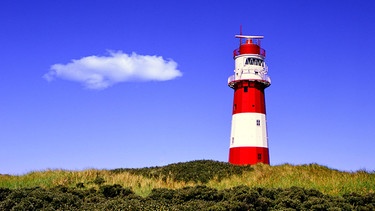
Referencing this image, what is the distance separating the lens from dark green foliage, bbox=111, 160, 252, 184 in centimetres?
2731

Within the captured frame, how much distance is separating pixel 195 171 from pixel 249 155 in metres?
7.38

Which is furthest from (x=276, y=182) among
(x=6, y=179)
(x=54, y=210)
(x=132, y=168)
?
(x=132, y=168)

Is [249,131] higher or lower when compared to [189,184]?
higher

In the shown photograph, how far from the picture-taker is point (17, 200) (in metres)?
11.9

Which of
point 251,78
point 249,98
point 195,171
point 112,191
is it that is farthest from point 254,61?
point 112,191

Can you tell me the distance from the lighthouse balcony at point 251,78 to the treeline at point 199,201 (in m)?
24.2

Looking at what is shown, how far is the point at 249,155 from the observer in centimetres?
3541

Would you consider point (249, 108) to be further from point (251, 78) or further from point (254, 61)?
point (254, 61)

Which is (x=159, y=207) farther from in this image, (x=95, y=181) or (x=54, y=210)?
(x=95, y=181)

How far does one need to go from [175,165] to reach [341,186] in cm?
1681

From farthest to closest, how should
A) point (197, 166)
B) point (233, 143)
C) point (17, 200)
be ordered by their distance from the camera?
point (233, 143)
point (197, 166)
point (17, 200)

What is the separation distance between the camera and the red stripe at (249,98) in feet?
119

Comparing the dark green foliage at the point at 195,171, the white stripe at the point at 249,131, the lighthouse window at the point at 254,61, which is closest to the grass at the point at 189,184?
the dark green foliage at the point at 195,171

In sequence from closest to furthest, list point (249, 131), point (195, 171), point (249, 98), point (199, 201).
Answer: point (199, 201), point (195, 171), point (249, 131), point (249, 98)
